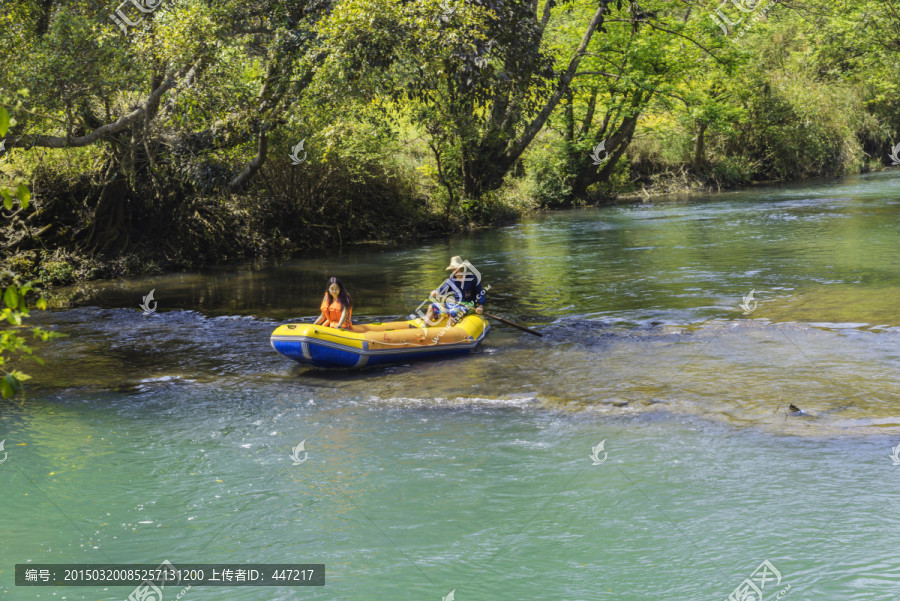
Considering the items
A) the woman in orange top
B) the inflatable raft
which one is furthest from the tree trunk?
the woman in orange top

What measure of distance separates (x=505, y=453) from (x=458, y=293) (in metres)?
4.31

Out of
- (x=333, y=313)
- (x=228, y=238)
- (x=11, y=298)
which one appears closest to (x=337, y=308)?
(x=333, y=313)

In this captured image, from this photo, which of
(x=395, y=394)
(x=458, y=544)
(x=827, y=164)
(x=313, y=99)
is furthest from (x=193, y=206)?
(x=827, y=164)

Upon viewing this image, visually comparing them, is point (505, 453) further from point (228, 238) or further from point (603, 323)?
point (228, 238)

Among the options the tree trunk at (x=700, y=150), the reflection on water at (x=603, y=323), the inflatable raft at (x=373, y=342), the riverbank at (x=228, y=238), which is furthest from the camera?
the tree trunk at (x=700, y=150)

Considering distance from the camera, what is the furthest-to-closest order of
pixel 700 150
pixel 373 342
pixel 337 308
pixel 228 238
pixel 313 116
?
pixel 700 150 → pixel 228 238 → pixel 313 116 → pixel 337 308 → pixel 373 342

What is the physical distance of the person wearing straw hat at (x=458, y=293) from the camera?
10.9 meters

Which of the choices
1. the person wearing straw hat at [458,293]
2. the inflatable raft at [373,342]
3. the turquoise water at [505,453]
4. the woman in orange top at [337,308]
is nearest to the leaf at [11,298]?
the turquoise water at [505,453]

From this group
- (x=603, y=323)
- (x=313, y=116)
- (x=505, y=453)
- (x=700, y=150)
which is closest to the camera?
(x=505, y=453)

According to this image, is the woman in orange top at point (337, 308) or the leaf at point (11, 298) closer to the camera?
the leaf at point (11, 298)

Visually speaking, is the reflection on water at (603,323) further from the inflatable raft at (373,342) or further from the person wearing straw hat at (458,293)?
the person wearing straw hat at (458,293)

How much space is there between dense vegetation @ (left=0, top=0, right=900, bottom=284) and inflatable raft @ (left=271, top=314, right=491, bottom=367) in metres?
3.29

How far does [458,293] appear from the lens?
36.8 ft

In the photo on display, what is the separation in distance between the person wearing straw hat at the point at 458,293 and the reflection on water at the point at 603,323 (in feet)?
2.02
